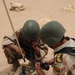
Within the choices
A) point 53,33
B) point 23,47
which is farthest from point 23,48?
point 53,33

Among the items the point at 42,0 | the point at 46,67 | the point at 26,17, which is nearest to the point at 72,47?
the point at 46,67

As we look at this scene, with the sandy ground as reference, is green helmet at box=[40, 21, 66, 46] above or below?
above

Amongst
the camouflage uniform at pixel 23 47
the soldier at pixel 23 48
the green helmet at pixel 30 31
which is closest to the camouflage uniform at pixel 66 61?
the green helmet at pixel 30 31

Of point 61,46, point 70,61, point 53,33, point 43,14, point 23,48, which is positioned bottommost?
point 43,14

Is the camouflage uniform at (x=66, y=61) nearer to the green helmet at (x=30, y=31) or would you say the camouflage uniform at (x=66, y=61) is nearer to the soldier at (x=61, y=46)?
the soldier at (x=61, y=46)

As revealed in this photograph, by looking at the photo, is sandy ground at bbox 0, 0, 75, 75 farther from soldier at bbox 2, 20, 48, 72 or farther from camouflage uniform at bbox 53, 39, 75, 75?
camouflage uniform at bbox 53, 39, 75, 75

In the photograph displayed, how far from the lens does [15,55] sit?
13.2ft

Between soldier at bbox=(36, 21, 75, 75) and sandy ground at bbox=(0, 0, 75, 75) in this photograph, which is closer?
soldier at bbox=(36, 21, 75, 75)

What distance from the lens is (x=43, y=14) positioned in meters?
6.97

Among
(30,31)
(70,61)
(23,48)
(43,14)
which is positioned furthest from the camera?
(43,14)

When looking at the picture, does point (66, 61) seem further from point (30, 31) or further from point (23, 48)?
point (23, 48)

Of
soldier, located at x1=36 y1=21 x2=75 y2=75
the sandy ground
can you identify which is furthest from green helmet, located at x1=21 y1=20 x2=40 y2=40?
the sandy ground

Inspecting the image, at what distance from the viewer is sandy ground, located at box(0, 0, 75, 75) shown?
606cm

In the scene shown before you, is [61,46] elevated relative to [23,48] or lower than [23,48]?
elevated
